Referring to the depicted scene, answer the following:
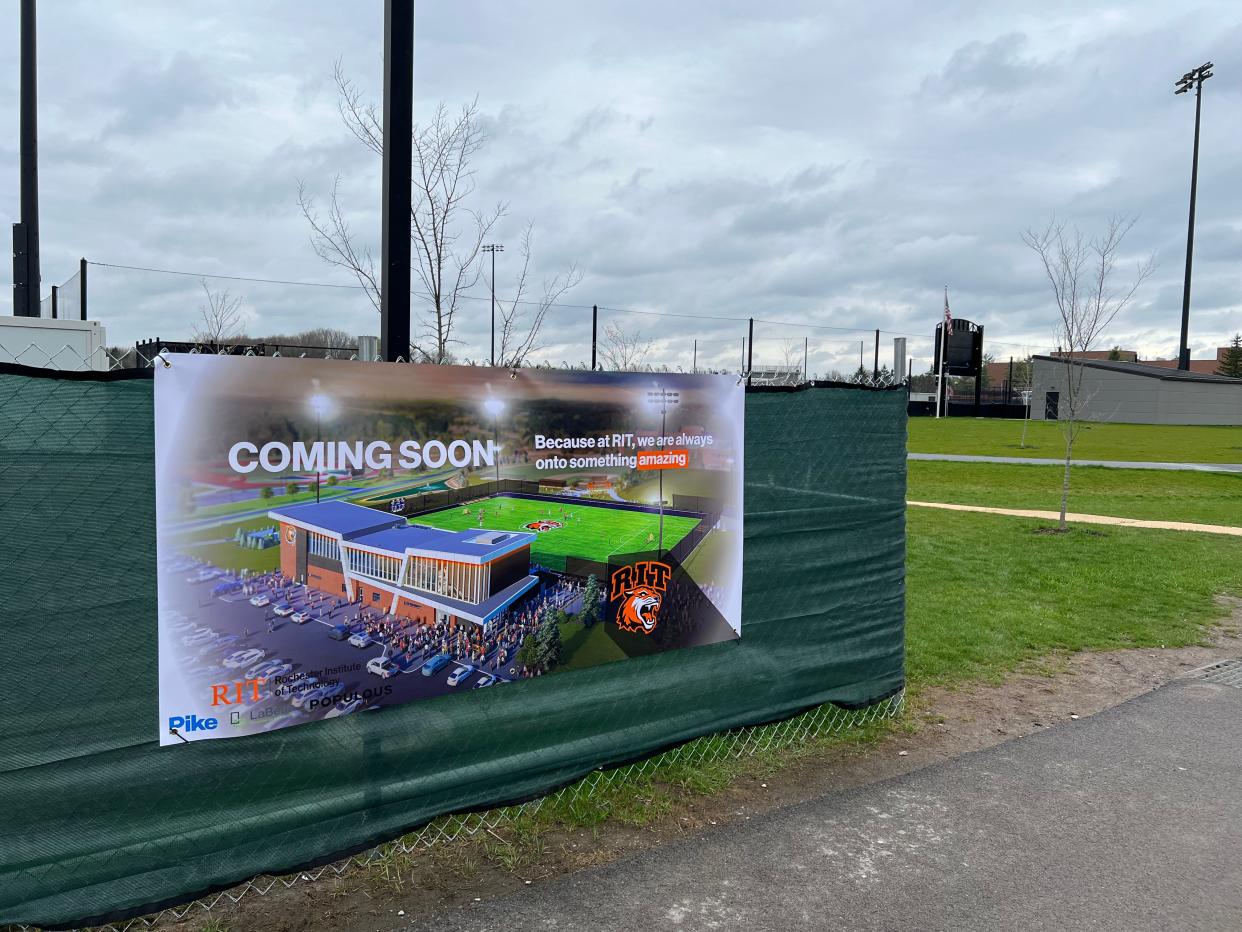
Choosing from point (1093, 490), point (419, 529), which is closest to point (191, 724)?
point (419, 529)

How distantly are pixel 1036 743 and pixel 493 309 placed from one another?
6697 millimetres

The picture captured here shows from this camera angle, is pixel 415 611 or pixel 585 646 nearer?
pixel 415 611

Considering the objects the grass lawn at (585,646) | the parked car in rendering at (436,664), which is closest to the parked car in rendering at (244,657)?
the parked car in rendering at (436,664)

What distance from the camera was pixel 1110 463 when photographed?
2694cm

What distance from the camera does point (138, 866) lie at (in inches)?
Answer: 126

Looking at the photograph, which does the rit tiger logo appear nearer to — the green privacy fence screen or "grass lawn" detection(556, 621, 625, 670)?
"grass lawn" detection(556, 621, 625, 670)

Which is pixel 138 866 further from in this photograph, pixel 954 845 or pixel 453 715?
pixel 954 845

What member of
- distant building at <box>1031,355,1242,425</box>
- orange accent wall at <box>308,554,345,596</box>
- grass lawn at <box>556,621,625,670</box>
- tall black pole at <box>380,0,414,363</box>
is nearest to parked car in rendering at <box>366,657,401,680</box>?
orange accent wall at <box>308,554,345,596</box>

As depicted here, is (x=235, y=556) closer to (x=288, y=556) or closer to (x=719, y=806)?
(x=288, y=556)

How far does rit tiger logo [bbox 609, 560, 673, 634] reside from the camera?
14.3 ft

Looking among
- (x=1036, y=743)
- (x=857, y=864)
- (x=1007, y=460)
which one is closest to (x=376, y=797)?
(x=857, y=864)

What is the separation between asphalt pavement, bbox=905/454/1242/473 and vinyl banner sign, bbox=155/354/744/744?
22144 mm

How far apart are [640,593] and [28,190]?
10.5 meters

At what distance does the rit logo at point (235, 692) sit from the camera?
327 cm
